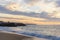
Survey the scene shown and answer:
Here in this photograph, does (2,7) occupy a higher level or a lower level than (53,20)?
higher

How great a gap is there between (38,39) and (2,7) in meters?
2.68

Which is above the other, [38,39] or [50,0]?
[50,0]

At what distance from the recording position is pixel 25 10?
8.19 m

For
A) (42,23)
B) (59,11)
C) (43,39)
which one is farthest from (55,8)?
(43,39)

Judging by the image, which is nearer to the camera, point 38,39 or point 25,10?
point 38,39

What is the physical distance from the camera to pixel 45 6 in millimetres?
8102

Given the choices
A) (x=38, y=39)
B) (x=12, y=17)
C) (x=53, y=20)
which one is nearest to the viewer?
(x=38, y=39)

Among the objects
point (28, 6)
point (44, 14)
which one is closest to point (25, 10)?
point (28, 6)

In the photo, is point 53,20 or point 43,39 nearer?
point 43,39

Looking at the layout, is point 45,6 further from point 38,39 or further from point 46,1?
point 38,39

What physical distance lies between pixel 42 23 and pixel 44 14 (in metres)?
0.46

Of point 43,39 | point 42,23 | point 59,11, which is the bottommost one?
point 43,39

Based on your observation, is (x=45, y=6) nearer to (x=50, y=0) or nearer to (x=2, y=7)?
(x=50, y=0)

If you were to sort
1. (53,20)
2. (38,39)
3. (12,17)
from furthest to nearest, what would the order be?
(12,17)
(53,20)
(38,39)
